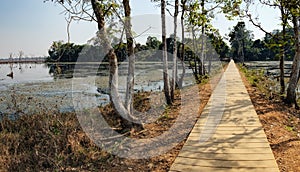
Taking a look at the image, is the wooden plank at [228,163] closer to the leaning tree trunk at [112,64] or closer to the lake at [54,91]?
the leaning tree trunk at [112,64]

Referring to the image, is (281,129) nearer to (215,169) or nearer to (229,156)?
(229,156)

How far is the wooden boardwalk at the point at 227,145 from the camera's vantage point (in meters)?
3.80

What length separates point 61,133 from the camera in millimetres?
5422

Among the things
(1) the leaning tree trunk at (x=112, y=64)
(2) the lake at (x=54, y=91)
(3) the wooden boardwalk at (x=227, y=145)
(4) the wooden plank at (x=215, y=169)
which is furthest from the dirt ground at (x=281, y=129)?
(2) the lake at (x=54, y=91)

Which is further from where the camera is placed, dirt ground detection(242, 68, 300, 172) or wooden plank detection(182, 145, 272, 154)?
wooden plank detection(182, 145, 272, 154)

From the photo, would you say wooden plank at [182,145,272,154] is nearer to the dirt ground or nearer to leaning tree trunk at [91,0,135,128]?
the dirt ground

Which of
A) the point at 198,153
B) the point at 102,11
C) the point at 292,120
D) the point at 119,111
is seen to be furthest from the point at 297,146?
the point at 102,11

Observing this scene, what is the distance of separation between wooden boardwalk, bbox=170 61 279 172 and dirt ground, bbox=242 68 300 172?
0.52 feet

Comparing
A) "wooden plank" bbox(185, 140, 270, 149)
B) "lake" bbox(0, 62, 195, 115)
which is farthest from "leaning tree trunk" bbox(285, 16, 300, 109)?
"lake" bbox(0, 62, 195, 115)

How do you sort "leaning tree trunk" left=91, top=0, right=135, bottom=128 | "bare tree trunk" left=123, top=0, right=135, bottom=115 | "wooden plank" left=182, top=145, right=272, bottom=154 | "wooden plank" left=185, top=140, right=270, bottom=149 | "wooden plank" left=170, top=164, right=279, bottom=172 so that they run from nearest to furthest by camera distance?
"wooden plank" left=170, top=164, right=279, bottom=172 < "wooden plank" left=182, top=145, right=272, bottom=154 < "wooden plank" left=185, top=140, right=270, bottom=149 < "leaning tree trunk" left=91, top=0, right=135, bottom=128 < "bare tree trunk" left=123, top=0, right=135, bottom=115

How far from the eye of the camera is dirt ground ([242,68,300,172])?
4094 mm

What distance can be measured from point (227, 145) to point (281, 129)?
1.92 m

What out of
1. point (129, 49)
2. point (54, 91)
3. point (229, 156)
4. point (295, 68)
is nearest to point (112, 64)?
point (129, 49)

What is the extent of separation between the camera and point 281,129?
5762 mm
